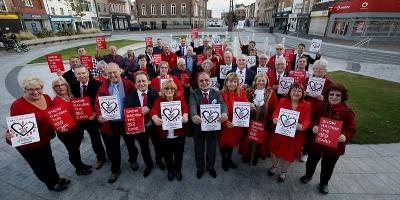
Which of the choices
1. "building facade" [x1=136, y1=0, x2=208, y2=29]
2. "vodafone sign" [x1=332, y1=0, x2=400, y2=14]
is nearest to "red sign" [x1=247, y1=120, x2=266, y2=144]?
"vodafone sign" [x1=332, y1=0, x2=400, y2=14]

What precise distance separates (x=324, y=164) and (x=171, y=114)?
3163 mm

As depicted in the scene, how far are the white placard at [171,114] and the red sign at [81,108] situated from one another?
5.00 ft

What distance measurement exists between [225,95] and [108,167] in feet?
10.9

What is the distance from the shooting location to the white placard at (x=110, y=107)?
12.7ft

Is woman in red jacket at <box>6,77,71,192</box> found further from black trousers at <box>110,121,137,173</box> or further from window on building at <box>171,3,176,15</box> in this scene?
window on building at <box>171,3,176,15</box>

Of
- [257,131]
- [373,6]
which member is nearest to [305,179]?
[257,131]

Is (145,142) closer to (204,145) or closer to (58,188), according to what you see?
(204,145)

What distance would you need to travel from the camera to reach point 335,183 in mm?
4633

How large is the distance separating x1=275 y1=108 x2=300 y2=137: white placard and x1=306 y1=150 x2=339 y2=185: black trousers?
0.86m

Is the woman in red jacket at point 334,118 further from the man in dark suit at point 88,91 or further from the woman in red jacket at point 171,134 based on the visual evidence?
the man in dark suit at point 88,91

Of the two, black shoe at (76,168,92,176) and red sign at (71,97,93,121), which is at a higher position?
red sign at (71,97,93,121)

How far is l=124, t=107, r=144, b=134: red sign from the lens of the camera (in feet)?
12.4

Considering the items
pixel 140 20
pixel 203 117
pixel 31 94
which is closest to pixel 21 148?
pixel 31 94

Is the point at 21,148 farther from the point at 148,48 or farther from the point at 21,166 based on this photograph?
the point at 148,48
